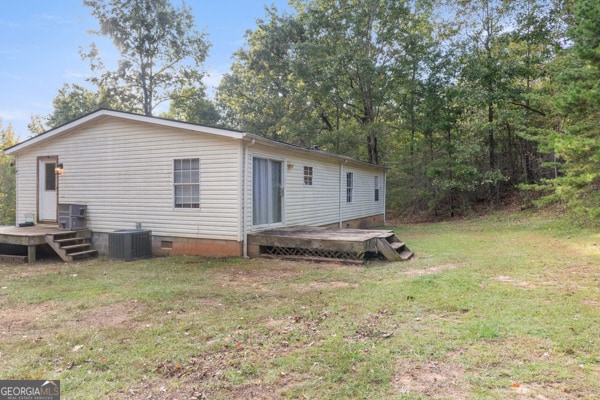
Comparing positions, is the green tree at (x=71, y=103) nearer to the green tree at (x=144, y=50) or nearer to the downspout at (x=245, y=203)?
the green tree at (x=144, y=50)

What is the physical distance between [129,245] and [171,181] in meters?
1.73

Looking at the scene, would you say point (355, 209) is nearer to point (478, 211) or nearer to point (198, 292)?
point (478, 211)

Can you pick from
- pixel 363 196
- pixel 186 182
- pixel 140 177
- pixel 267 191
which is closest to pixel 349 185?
pixel 363 196

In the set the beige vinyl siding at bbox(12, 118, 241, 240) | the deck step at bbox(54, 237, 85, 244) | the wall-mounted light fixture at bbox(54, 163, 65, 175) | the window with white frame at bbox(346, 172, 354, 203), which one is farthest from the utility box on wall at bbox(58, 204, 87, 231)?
the window with white frame at bbox(346, 172, 354, 203)

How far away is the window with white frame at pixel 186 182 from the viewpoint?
8312 millimetres

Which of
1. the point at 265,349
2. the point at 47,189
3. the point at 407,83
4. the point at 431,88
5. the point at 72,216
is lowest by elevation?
the point at 265,349

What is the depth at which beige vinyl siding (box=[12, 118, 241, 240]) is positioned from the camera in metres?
7.96

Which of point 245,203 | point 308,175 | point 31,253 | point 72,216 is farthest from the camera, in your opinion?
point 308,175

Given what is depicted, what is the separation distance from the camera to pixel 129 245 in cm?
809

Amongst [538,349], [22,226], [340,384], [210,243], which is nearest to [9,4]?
[22,226]

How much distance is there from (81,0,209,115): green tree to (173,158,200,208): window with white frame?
17.2 m

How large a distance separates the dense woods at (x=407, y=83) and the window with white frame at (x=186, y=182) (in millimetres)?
11538

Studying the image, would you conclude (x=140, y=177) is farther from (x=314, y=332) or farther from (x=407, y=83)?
(x=407, y=83)

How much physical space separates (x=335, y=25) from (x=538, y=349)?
19.2m
